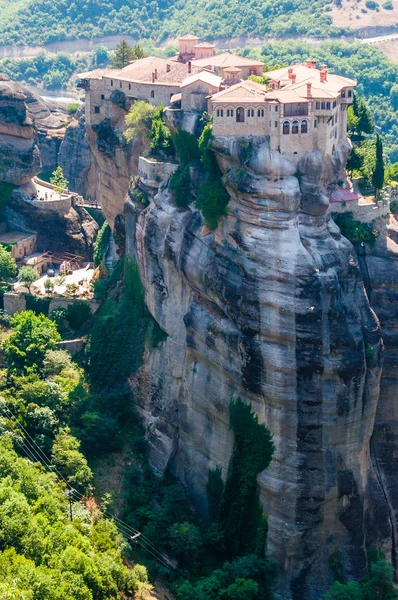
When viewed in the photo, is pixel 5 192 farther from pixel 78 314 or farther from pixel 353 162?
pixel 353 162

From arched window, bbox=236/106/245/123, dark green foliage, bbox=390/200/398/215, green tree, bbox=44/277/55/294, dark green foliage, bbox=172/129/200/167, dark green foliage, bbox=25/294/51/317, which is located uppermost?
arched window, bbox=236/106/245/123

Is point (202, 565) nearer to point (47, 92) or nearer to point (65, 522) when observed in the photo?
point (65, 522)

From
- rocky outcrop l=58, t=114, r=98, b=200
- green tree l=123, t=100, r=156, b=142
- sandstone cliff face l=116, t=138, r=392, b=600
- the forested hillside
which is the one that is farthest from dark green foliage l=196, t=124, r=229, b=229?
the forested hillside

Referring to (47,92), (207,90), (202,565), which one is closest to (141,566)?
(202,565)

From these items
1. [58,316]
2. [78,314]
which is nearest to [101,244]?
[78,314]

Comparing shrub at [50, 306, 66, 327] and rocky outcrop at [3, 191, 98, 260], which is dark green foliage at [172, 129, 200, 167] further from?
rocky outcrop at [3, 191, 98, 260]
